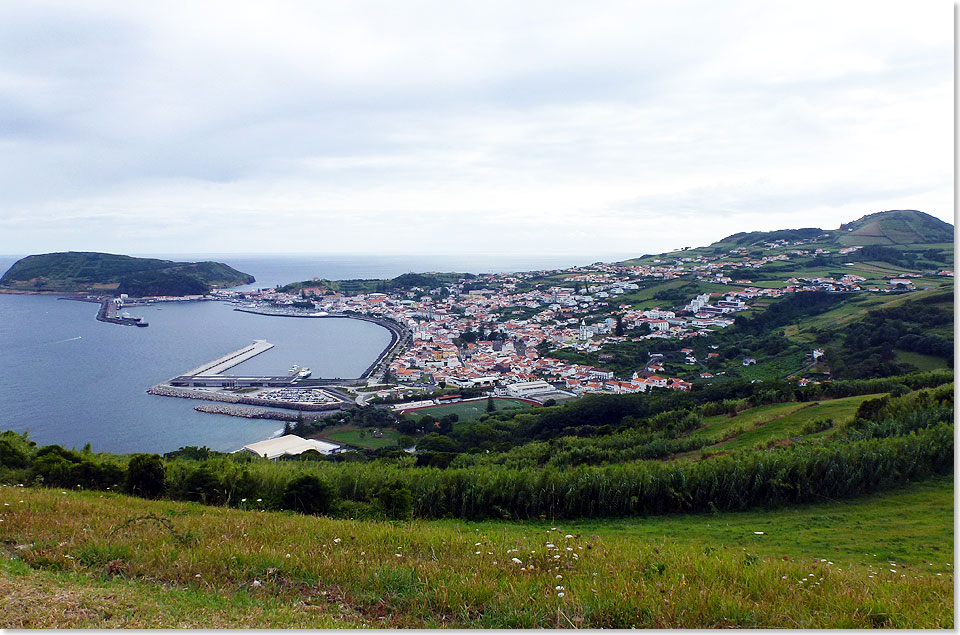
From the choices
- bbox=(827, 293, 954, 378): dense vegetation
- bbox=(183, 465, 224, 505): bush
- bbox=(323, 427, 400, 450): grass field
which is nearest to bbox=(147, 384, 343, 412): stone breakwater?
bbox=(323, 427, 400, 450): grass field

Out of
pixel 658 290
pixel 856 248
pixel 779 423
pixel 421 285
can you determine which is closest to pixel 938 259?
pixel 856 248

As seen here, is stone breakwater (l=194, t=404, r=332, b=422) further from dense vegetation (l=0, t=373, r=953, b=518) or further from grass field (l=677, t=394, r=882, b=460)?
grass field (l=677, t=394, r=882, b=460)

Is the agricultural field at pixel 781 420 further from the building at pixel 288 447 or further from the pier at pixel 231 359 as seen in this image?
the pier at pixel 231 359

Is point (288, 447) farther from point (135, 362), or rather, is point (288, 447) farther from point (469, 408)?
point (135, 362)

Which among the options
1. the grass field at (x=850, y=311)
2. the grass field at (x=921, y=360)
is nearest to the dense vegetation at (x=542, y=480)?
the grass field at (x=921, y=360)

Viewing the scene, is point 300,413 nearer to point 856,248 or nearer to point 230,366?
point 230,366

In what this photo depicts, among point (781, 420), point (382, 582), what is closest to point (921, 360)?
point (781, 420)
